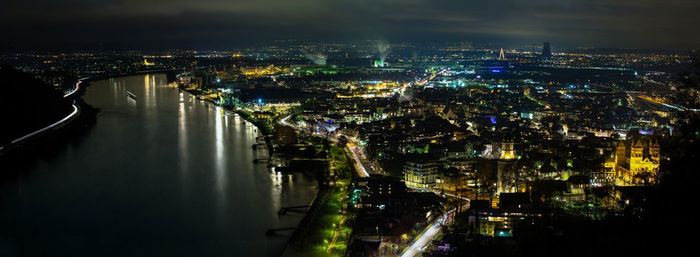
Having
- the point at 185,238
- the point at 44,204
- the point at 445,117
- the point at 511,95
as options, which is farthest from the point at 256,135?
the point at 511,95

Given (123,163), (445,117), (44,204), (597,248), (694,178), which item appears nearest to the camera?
(694,178)

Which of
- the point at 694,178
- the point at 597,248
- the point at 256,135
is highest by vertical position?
the point at 694,178

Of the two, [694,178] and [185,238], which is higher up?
[694,178]

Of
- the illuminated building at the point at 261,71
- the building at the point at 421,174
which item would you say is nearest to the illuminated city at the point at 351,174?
the building at the point at 421,174

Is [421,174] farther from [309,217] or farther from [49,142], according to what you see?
[49,142]

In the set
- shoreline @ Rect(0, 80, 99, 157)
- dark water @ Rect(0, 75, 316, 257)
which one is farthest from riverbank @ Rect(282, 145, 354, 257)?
shoreline @ Rect(0, 80, 99, 157)

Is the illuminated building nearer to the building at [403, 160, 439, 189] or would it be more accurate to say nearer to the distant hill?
the distant hill

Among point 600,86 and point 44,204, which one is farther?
point 600,86

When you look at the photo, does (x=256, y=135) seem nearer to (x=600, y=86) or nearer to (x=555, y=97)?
(x=555, y=97)
